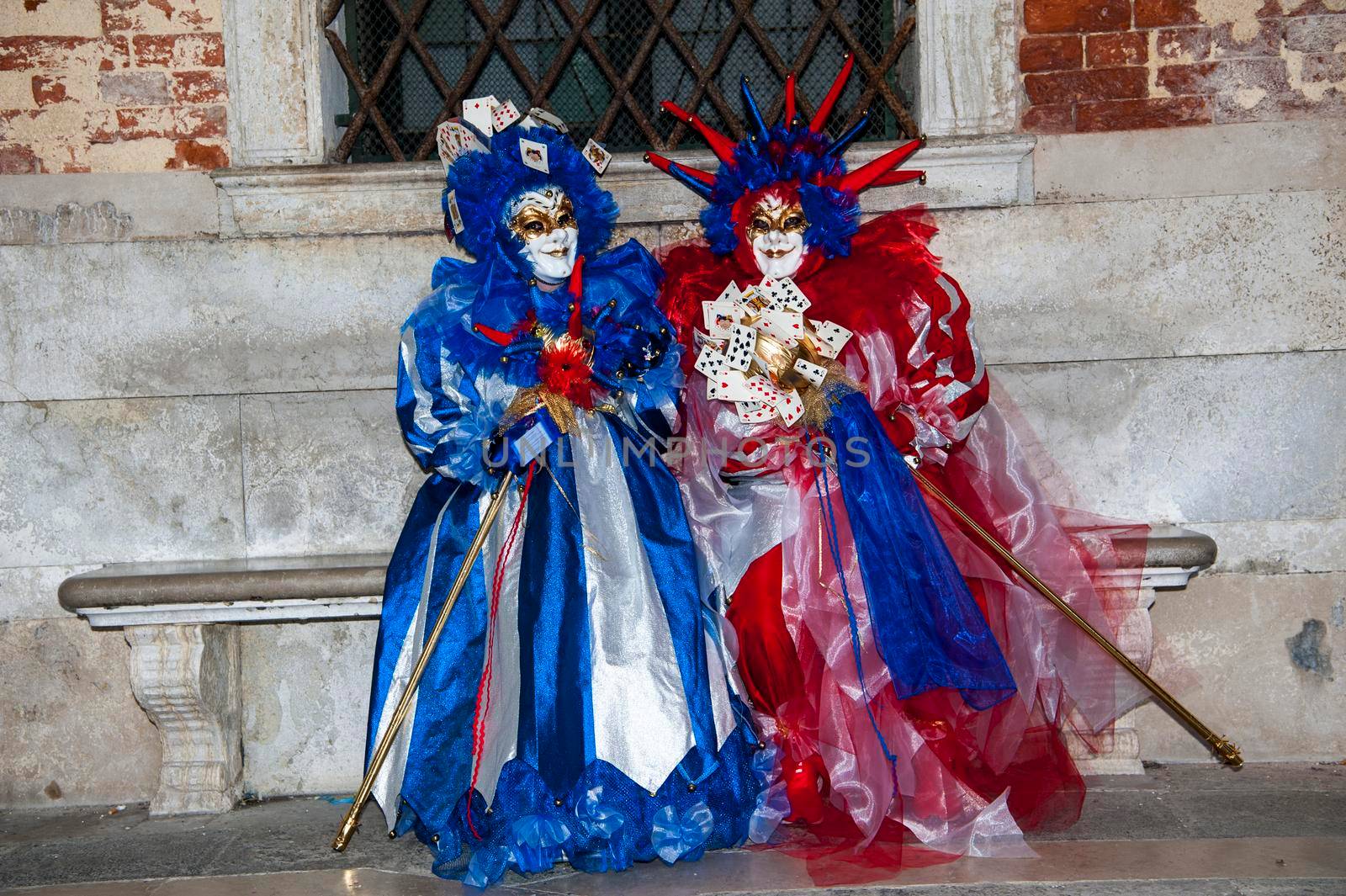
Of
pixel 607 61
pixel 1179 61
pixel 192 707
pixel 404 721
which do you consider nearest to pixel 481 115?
pixel 607 61

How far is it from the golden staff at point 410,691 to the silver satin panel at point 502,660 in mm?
69

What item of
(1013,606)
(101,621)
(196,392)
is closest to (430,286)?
(196,392)

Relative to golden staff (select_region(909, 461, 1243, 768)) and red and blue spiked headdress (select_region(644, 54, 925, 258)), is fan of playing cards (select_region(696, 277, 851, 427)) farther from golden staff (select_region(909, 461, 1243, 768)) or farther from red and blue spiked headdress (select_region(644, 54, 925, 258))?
golden staff (select_region(909, 461, 1243, 768))

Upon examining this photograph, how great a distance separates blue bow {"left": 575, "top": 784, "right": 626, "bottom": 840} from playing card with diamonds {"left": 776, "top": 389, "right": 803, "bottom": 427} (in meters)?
1.17

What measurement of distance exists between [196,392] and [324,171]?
0.87 metres

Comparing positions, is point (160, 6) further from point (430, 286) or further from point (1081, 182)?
point (1081, 182)

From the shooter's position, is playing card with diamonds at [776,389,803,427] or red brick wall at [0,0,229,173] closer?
playing card with diamonds at [776,389,803,427]

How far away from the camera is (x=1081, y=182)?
400 cm

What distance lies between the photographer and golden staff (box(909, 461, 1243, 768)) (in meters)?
3.39

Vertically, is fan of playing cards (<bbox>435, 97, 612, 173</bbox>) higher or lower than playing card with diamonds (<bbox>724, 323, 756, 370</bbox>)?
higher

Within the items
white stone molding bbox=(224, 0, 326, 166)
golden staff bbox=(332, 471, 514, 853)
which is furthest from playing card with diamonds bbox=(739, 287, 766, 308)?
white stone molding bbox=(224, 0, 326, 166)

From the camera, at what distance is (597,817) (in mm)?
3074

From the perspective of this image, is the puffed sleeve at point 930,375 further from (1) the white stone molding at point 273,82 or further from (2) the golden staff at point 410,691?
(1) the white stone molding at point 273,82

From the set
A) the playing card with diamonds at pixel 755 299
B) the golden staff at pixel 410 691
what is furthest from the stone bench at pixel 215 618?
the playing card with diamonds at pixel 755 299
